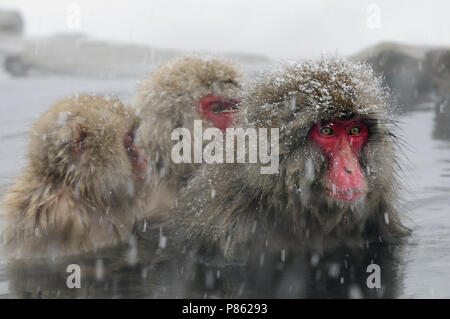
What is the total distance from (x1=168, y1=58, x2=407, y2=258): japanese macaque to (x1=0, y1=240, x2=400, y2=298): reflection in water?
3.1 inches

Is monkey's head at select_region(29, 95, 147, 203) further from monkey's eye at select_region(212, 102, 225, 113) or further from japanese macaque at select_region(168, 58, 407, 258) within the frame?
monkey's eye at select_region(212, 102, 225, 113)

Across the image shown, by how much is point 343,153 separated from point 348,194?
18cm

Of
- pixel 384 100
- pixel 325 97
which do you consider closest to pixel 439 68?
pixel 384 100

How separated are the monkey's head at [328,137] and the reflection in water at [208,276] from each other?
0.87ft

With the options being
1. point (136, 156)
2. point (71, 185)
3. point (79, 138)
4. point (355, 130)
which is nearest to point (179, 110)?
point (136, 156)

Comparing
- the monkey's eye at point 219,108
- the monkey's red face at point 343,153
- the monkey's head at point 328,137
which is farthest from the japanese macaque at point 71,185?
the monkey's red face at point 343,153

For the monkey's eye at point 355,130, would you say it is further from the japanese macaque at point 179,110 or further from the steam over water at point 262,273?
the japanese macaque at point 179,110

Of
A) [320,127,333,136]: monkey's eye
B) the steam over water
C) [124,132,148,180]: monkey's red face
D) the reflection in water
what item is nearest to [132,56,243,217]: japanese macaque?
[124,132,148,180]: monkey's red face

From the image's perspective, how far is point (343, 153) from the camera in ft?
9.39

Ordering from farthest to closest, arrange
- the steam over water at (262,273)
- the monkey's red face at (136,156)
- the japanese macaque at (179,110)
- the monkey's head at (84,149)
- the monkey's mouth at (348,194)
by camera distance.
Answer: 1. the japanese macaque at (179,110)
2. the monkey's red face at (136,156)
3. the monkey's head at (84,149)
4. the steam over water at (262,273)
5. the monkey's mouth at (348,194)

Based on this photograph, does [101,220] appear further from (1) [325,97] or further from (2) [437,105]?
(2) [437,105]

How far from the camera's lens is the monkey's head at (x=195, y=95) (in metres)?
4.08

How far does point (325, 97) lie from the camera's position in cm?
290
